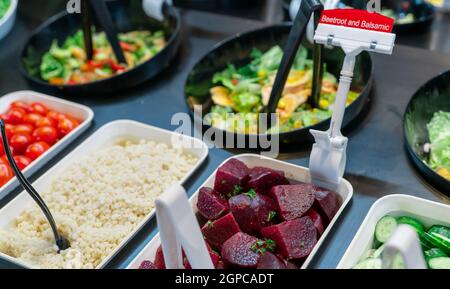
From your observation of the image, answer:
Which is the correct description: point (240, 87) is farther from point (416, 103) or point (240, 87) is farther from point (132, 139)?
point (416, 103)

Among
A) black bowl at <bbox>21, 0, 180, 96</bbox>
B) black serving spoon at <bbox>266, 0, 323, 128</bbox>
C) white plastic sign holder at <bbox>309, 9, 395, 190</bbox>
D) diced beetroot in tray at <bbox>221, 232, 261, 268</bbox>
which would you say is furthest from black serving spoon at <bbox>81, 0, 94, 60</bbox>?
diced beetroot in tray at <bbox>221, 232, 261, 268</bbox>

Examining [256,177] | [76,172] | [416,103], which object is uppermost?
[416,103]

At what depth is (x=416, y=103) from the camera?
1702 millimetres

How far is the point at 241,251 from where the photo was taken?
4.24 feet

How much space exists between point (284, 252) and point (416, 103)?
2.45 feet

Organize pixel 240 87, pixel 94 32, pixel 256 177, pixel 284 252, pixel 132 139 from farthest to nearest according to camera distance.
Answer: pixel 94 32, pixel 240 87, pixel 132 139, pixel 256 177, pixel 284 252

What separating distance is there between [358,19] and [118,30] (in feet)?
4.82

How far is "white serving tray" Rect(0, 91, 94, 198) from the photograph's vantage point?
5.59ft

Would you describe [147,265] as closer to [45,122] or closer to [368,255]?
[368,255]

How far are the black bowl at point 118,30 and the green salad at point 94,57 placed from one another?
3cm

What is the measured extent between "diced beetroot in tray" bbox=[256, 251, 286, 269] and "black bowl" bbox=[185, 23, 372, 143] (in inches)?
19.3

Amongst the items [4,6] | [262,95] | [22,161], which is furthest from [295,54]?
[4,6]

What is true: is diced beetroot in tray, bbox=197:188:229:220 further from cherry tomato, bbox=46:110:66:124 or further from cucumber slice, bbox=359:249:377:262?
cherry tomato, bbox=46:110:66:124

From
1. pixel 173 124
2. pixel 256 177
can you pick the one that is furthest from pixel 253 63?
pixel 256 177
